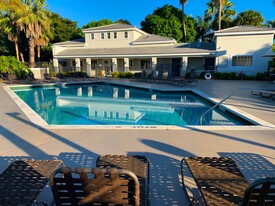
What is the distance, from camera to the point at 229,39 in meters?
21.2

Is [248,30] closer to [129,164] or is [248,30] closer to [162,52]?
[162,52]

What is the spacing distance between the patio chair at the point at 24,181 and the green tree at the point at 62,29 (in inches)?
1458

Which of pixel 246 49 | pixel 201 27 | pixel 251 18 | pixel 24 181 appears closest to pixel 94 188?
pixel 24 181

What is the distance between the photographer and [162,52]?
2316cm

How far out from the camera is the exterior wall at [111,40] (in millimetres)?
26672

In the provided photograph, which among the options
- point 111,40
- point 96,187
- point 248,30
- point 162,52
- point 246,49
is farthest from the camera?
point 111,40

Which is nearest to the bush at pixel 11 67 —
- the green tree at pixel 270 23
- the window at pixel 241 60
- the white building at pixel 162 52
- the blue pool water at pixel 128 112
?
the white building at pixel 162 52

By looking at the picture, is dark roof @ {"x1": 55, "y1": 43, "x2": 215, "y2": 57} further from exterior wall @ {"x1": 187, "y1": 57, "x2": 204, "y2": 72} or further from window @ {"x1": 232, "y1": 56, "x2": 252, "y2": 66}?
window @ {"x1": 232, "y1": 56, "x2": 252, "y2": 66}

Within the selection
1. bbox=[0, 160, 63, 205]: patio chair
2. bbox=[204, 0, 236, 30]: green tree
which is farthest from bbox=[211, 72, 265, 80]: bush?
bbox=[0, 160, 63, 205]: patio chair

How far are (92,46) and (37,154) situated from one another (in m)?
26.4

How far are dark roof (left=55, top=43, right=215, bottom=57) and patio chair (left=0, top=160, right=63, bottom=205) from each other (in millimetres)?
21430

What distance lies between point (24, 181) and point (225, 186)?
230cm

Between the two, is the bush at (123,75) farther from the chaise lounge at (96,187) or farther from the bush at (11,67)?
the chaise lounge at (96,187)

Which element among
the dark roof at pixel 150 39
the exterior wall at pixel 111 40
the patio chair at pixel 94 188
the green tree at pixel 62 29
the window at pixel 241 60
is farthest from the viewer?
the green tree at pixel 62 29
